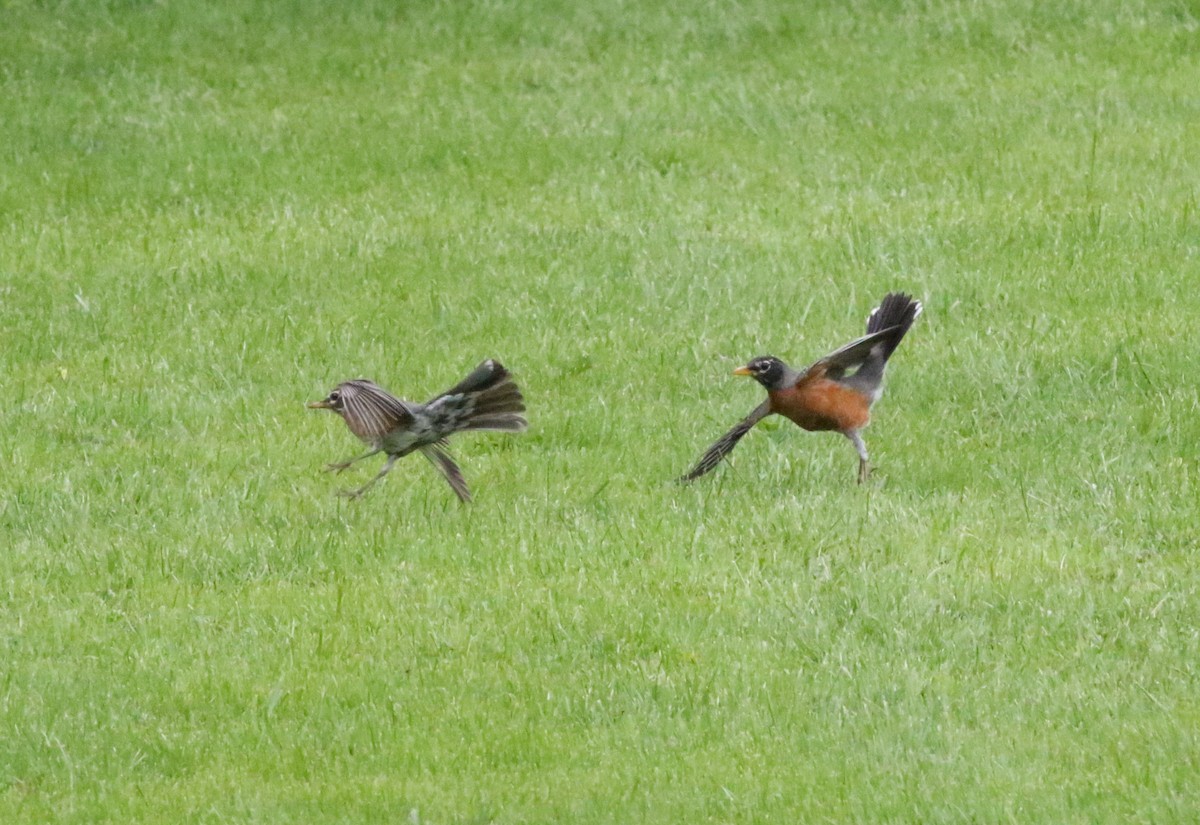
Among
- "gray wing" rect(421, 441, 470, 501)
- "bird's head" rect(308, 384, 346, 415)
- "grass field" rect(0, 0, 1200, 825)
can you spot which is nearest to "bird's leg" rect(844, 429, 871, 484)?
"grass field" rect(0, 0, 1200, 825)

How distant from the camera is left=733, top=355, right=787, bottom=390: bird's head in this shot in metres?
9.80

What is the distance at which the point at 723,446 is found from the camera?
986 centimetres

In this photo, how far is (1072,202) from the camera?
14969 mm

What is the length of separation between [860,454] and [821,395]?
0.39 metres

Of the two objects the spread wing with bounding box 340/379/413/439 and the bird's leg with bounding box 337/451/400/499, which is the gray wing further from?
the spread wing with bounding box 340/379/413/439

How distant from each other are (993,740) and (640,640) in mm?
1603

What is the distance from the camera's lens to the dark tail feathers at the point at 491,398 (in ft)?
31.2

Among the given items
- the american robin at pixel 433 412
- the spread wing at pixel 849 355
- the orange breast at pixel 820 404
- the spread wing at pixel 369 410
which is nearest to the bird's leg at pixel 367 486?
the american robin at pixel 433 412

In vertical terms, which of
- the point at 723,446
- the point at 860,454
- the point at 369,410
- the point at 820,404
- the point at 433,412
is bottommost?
the point at 860,454

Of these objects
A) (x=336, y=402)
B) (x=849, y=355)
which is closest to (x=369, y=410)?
(x=336, y=402)

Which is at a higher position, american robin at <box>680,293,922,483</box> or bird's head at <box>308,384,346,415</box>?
bird's head at <box>308,384,346,415</box>

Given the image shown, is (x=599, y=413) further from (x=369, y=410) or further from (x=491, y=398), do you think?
(x=369, y=410)

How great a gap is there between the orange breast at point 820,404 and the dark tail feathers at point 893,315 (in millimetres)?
406

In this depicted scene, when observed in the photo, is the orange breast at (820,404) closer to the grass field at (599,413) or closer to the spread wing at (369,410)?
the grass field at (599,413)
